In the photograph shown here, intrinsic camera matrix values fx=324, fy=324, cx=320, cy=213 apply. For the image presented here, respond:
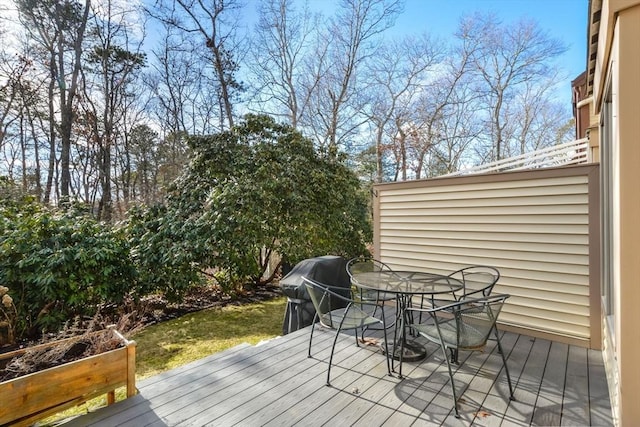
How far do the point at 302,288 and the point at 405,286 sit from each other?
3.95 ft

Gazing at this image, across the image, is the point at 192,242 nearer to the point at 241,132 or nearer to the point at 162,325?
the point at 162,325

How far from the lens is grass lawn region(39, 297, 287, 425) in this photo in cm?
354

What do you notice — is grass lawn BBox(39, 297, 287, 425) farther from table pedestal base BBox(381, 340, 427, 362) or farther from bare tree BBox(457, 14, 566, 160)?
bare tree BBox(457, 14, 566, 160)

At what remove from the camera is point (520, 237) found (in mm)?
3467

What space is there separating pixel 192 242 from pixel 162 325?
129 centimetres

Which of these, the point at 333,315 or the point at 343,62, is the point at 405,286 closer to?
the point at 333,315

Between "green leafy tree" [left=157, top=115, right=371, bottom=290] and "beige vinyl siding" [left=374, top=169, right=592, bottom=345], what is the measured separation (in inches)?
89.4

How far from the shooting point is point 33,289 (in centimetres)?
389

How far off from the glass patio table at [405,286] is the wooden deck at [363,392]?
Answer: 0.13m
